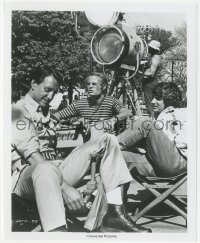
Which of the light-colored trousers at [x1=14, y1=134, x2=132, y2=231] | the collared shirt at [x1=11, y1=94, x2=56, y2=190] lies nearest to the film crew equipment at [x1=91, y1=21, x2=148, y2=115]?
the light-colored trousers at [x1=14, y1=134, x2=132, y2=231]

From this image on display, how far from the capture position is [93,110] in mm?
2064

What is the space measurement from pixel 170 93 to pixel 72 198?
1.80 feet

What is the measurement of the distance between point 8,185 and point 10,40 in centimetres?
55

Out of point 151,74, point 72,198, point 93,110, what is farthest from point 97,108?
point 72,198

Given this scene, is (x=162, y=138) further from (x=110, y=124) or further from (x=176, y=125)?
(x=110, y=124)

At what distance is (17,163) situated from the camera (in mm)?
2057

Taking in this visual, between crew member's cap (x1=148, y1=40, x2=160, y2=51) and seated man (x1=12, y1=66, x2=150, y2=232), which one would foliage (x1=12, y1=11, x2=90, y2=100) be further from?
crew member's cap (x1=148, y1=40, x2=160, y2=51)

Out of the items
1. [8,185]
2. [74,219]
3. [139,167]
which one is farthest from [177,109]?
[8,185]

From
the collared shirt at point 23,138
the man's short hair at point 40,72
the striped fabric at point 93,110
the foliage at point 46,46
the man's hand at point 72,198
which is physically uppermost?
the foliage at point 46,46

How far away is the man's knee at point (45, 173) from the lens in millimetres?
2039

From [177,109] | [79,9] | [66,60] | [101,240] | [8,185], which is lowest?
[101,240]

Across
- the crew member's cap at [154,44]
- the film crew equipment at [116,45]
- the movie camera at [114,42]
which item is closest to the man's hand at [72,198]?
the movie camera at [114,42]

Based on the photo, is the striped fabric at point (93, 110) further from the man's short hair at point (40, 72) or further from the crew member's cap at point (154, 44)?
the crew member's cap at point (154, 44)

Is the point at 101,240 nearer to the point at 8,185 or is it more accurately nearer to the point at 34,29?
the point at 8,185
